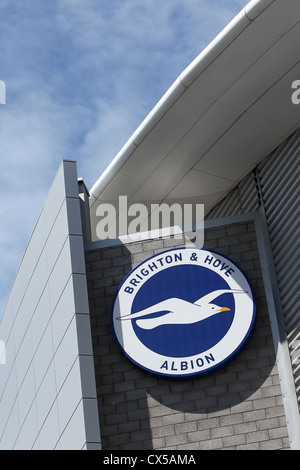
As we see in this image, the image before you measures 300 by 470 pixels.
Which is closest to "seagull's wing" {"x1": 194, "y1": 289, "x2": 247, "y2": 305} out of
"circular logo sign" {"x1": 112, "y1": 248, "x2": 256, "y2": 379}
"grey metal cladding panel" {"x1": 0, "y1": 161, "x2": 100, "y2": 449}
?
"circular logo sign" {"x1": 112, "y1": 248, "x2": 256, "y2": 379}

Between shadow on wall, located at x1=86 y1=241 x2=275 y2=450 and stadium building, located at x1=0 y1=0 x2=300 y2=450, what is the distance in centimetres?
2

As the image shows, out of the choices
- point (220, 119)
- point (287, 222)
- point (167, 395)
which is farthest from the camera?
point (220, 119)

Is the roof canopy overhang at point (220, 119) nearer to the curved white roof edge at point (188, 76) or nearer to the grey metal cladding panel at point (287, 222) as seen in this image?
the curved white roof edge at point (188, 76)

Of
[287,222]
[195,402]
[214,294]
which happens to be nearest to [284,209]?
[287,222]

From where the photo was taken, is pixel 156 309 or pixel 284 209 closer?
pixel 156 309

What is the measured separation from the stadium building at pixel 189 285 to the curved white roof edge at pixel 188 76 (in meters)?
0.02

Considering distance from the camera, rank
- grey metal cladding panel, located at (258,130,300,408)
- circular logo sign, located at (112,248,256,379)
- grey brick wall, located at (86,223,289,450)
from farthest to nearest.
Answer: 1. grey metal cladding panel, located at (258,130,300,408)
2. circular logo sign, located at (112,248,256,379)
3. grey brick wall, located at (86,223,289,450)

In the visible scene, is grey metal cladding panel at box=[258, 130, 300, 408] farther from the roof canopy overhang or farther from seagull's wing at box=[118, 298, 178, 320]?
seagull's wing at box=[118, 298, 178, 320]

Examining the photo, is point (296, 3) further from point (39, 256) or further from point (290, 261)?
point (39, 256)

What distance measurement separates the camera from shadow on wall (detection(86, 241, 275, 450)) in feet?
45.2

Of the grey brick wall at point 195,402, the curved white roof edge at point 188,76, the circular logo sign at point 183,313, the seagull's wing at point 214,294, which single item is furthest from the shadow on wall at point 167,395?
the curved white roof edge at point 188,76

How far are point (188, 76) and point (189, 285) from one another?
308cm

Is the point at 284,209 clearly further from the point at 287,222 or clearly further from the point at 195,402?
the point at 195,402

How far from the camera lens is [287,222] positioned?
49.0ft
